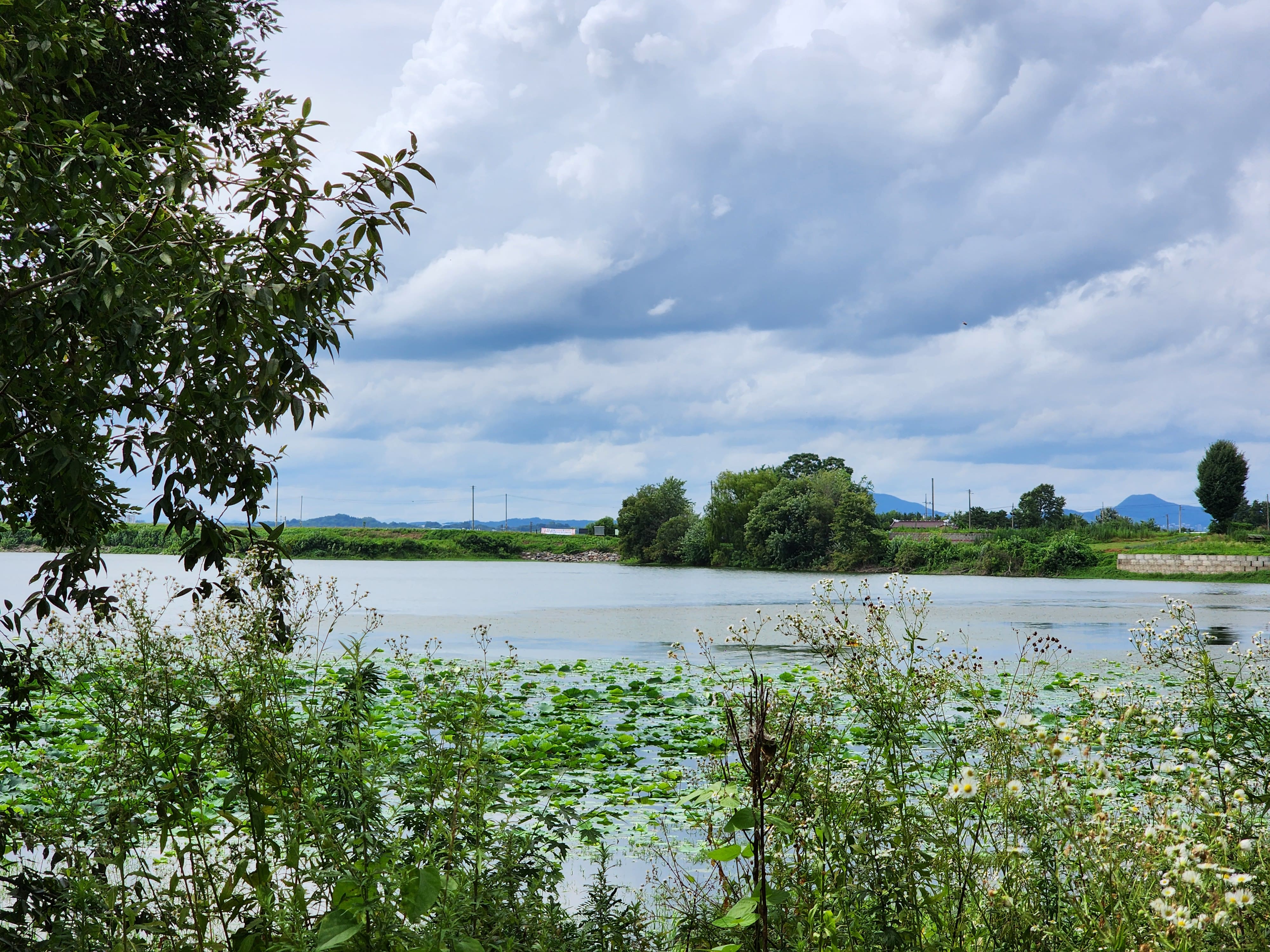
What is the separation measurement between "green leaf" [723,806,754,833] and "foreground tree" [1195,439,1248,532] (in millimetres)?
64674

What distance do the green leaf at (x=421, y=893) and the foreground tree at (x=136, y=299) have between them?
1575 mm

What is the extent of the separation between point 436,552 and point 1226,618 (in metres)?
55.8

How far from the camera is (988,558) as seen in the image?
2015 inches

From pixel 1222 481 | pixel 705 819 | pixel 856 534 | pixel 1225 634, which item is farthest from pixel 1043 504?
pixel 705 819

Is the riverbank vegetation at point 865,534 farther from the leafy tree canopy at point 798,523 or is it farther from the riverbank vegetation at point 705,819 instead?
the riverbank vegetation at point 705,819

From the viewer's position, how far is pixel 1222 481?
2181 inches

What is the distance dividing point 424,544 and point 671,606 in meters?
44.5

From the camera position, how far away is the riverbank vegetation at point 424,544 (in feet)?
186

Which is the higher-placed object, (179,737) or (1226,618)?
(179,737)

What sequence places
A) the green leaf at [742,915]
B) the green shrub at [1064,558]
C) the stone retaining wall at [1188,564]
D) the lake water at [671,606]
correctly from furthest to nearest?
the green shrub at [1064,558]
the stone retaining wall at [1188,564]
the lake water at [671,606]
the green leaf at [742,915]

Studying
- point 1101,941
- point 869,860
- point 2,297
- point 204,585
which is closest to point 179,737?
point 204,585

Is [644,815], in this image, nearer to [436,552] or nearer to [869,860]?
[869,860]

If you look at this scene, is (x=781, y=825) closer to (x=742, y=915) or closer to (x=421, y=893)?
(x=742, y=915)

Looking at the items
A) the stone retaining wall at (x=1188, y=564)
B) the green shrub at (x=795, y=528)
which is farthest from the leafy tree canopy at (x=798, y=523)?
the stone retaining wall at (x=1188, y=564)
